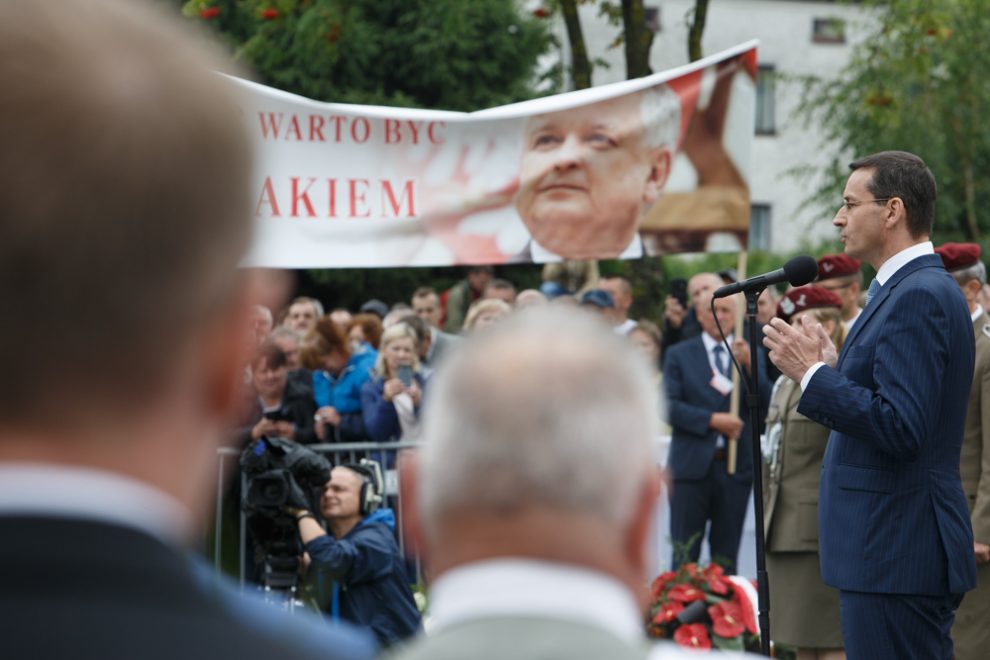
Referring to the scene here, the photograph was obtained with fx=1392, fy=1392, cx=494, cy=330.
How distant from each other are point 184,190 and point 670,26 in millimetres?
32168

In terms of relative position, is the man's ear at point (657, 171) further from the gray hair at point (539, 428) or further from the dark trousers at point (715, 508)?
the gray hair at point (539, 428)

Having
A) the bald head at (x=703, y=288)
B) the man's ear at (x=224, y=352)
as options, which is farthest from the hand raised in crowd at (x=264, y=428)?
the man's ear at (x=224, y=352)

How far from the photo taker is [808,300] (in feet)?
21.7

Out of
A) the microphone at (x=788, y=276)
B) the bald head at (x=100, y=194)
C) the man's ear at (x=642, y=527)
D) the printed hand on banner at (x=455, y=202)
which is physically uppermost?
the printed hand on banner at (x=455, y=202)

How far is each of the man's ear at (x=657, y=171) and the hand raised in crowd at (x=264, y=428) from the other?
8.06 feet

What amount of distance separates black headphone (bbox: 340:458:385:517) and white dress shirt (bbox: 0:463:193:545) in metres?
5.82

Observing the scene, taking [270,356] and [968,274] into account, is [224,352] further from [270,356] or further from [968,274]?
[270,356]

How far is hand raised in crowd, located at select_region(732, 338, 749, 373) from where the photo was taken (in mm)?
7800

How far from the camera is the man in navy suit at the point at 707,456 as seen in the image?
8086mm

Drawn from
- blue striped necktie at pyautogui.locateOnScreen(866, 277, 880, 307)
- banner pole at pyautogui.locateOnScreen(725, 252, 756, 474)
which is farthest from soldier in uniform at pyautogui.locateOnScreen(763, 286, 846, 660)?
banner pole at pyautogui.locateOnScreen(725, 252, 756, 474)

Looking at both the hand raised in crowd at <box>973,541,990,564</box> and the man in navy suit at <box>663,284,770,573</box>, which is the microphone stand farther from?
the man in navy suit at <box>663,284,770,573</box>

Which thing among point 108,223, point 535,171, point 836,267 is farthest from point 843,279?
point 108,223

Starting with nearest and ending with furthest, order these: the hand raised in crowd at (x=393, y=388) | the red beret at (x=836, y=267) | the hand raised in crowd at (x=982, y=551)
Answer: the hand raised in crowd at (x=982, y=551)
the red beret at (x=836, y=267)
the hand raised in crowd at (x=393, y=388)

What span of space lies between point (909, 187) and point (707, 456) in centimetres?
359
